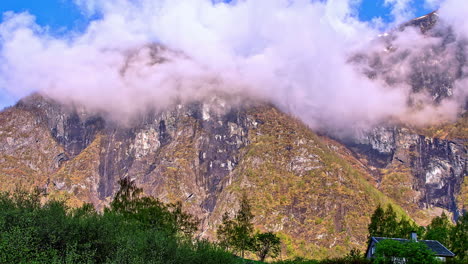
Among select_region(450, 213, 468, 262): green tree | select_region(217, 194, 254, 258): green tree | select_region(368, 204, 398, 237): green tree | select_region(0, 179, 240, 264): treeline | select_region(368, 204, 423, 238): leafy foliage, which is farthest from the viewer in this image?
select_region(217, 194, 254, 258): green tree

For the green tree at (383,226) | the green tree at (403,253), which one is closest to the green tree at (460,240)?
the green tree at (383,226)

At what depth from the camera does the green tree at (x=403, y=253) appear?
54.8 metres

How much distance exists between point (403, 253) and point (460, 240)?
170 ft

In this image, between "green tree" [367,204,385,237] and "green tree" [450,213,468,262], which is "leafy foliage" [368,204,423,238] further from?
"green tree" [450,213,468,262]

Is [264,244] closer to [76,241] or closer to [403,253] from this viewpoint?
[403,253]

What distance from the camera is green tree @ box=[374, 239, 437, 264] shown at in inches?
2158

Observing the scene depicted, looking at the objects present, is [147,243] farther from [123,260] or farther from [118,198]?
[118,198]

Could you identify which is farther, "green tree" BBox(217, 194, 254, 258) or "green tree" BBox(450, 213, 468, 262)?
"green tree" BBox(217, 194, 254, 258)

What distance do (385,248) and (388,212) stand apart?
57.7 metres

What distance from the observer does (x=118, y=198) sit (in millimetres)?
97500

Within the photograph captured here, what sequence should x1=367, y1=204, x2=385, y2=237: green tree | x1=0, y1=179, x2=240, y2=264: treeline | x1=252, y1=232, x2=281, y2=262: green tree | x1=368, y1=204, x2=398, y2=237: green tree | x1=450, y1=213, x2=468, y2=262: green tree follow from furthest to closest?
x1=252, y1=232, x2=281, y2=262: green tree < x1=367, y1=204, x2=385, y2=237: green tree < x1=368, y1=204, x2=398, y2=237: green tree < x1=450, y1=213, x2=468, y2=262: green tree < x1=0, y1=179, x2=240, y2=264: treeline

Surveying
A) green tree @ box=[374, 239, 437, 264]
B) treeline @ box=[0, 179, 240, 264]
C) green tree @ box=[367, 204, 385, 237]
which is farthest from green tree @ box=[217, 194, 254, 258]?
green tree @ box=[374, 239, 437, 264]

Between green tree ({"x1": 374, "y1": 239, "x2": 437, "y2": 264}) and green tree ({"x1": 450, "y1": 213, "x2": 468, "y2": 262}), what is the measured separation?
147 ft

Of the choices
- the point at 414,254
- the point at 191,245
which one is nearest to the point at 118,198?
the point at 191,245
